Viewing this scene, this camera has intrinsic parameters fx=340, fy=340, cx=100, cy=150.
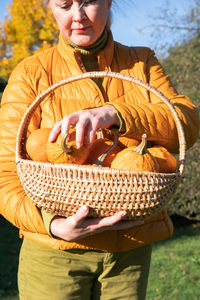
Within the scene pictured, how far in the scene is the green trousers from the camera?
1654 mm

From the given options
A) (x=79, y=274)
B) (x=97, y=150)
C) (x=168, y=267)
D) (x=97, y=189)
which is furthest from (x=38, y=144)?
(x=168, y=267)

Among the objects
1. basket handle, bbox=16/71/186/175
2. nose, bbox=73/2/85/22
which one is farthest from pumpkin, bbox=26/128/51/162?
nose, bbox=73/2/85/22

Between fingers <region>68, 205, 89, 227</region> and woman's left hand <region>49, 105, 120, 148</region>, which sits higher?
woman's left hand <region>49, 105, 120, 148</region>

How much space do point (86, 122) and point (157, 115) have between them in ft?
1.27

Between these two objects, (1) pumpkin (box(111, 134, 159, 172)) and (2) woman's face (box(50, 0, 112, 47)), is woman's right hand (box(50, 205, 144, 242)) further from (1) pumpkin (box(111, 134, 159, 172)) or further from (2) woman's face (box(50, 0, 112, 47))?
(2) woman's face (box(50, 0, 112, 47))

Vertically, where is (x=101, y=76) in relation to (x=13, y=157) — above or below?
above

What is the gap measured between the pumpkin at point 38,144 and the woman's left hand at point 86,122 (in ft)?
0.32

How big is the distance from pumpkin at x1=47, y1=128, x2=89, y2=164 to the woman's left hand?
0.03 metres

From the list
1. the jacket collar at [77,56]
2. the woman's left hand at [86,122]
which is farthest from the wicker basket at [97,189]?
the jacket collar at [77,56]

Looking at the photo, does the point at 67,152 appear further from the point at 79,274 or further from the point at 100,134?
the point at 79,274

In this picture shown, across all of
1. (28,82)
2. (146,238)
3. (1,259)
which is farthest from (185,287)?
(28,82)

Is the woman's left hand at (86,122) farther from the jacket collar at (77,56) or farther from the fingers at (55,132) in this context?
the jacket collar at (77,56)

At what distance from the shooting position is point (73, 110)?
1625 mm

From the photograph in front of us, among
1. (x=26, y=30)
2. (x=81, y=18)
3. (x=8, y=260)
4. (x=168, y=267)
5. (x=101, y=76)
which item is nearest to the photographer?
(x=101, y=76)
